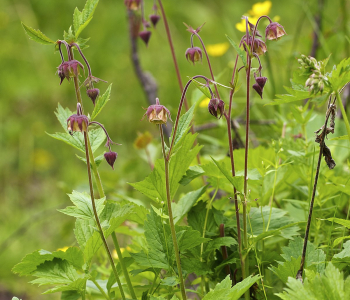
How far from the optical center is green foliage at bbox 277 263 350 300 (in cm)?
68

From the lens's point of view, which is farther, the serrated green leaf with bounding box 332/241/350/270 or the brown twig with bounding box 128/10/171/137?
the brown twig with bounding box 128/10/171/137

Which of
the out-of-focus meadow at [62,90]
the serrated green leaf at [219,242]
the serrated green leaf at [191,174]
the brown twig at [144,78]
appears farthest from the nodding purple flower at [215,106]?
the out-of-focus meadow at [62,90]

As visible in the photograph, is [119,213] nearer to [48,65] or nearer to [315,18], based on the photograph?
[315,18]

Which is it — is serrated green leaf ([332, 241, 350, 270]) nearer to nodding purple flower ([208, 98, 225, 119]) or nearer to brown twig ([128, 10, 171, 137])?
nodding purple flower ([208, 98, 225, 119])

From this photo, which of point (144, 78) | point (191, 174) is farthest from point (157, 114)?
point (144, 78)

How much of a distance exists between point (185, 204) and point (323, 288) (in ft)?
1.18

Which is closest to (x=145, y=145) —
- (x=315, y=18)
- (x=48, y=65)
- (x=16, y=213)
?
(x=315, y=18)

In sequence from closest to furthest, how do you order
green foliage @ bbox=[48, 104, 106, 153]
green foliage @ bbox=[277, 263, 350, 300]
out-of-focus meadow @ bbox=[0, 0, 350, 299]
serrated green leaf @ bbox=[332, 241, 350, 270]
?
green foliage @ bbox=[277, 263, 350, 300]
serrated green leaf @ bbox=[332, 241, 350, 270]
green foliage @ bbox=[48, 104, 106, 153]
out-of-focus meadow @ bbox=[0, 0, 350, 299]

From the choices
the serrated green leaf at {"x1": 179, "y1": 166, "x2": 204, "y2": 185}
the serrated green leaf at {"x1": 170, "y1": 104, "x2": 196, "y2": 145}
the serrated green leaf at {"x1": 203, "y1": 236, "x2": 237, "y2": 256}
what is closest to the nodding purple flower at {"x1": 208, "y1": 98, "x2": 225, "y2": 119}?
the serrated green leaf at {"x1": 170, "y1": 104, "x2": 196, "y2": 145}

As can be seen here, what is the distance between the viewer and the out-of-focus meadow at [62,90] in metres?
2.33

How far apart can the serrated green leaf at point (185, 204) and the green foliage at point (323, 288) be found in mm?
305

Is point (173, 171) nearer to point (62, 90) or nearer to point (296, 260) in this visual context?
point (296, 260)

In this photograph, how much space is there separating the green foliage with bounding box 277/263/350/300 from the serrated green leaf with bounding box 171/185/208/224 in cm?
31

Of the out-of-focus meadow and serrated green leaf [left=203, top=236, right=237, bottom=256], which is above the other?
the out-of-focus meadow
